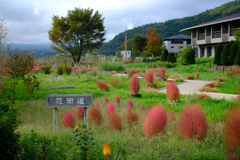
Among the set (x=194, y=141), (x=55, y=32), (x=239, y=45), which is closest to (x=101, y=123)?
(x=194, y=141)

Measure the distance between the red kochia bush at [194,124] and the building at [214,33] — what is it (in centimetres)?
2383

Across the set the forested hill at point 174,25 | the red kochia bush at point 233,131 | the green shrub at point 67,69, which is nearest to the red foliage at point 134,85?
the red kochia bush at point 233,131

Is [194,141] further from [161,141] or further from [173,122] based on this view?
[173,122]

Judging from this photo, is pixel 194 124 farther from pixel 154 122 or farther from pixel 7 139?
pixel 7 139

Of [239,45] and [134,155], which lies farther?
[239,45]

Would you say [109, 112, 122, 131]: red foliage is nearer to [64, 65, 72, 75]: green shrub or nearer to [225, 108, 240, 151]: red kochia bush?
[225, 108, 240, 151]: red kochia bush

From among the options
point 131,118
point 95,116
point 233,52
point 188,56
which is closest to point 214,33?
point 188,56

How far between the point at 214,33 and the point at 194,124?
27806 millimetres

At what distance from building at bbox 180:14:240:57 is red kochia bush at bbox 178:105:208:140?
78.2 feet

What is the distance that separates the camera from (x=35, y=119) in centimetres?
518

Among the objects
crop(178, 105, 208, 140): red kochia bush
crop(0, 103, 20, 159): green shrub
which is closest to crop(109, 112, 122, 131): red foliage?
crop(178, 105, 208, 140): red kochia bush

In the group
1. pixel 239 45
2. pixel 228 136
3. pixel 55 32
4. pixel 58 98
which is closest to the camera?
pixel 228 136

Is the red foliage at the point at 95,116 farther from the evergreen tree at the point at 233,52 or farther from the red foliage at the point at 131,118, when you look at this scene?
the evergreen tree at the point at 233,52

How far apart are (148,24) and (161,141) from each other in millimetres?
90945
